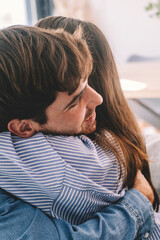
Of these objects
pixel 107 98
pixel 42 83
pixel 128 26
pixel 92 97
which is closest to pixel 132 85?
pixel 107 98

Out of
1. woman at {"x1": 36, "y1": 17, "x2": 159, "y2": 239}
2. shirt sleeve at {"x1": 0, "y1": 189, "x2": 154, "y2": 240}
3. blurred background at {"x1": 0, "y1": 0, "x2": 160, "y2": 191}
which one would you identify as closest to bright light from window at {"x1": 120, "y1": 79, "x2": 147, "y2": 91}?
blurred background at {"x1": 0, "y1": 0, "x2": 160, "y2": 191}

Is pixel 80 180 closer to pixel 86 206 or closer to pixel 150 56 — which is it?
pixel 86 206

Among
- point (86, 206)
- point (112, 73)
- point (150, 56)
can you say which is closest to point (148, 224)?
point (86, 206)

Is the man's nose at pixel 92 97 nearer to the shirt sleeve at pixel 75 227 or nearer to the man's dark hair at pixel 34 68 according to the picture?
the man's dark hair at pixel 34 68

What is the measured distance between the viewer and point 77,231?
57cm

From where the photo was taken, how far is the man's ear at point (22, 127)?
2.03 feet

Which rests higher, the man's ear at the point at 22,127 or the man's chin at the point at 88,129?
the man's ear at the point at 22,127

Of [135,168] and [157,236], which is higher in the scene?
[135,168]

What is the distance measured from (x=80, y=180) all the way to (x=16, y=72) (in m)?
0.26

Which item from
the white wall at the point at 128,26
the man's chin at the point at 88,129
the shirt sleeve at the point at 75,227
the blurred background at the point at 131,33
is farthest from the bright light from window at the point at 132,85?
the white wall at the point at 128,26

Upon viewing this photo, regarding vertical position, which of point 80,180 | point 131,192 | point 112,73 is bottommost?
point 131,192

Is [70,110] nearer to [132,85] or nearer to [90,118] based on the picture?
[90,118]

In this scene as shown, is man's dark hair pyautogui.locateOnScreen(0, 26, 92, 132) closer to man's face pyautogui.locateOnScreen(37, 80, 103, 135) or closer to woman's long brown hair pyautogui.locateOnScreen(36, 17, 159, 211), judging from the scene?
man's face pyautogui.locateOnScreen(37, 80, 103, 135)

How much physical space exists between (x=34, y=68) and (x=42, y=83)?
0.03 m
